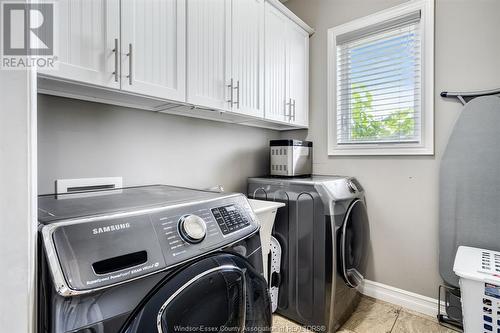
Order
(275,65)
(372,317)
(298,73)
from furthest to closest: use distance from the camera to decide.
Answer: (298,73) → (275,65) → (372,317)

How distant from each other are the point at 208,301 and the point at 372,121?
6.48 ft

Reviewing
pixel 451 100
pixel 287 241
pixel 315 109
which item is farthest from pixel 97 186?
pixel 451 100

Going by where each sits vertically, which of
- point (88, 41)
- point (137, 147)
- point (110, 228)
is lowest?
point (110, 228)

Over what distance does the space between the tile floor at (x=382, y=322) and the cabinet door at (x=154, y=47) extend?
5.32 ft

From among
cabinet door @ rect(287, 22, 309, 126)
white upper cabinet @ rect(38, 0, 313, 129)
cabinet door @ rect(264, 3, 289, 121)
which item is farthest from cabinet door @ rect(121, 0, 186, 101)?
cabinet door @ rect(287, 22, 309, 126)

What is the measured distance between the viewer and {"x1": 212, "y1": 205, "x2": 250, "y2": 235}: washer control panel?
92cm

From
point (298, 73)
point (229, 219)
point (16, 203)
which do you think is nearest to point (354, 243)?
point (229, 219)

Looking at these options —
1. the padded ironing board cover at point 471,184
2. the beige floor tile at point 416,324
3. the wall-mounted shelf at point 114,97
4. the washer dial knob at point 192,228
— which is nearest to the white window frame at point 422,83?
the padded ironing board cover at point 471,184

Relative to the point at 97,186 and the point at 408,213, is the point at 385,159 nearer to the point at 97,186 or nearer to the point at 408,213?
the point at 408,213

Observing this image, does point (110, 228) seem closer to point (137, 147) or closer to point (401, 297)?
point (137, 147)

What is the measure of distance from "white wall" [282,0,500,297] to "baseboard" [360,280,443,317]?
0.04 metres

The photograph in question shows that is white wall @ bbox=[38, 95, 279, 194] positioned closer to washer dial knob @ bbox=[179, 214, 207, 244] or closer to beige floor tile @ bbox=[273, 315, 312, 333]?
washer dial knob @ bbox=[179, 214, 207, 244]

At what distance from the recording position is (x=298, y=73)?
2.29 metres

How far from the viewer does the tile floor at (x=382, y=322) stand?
1735 millimetres
